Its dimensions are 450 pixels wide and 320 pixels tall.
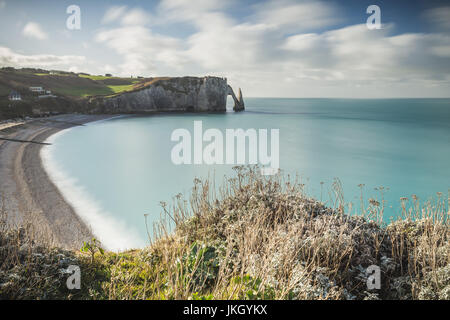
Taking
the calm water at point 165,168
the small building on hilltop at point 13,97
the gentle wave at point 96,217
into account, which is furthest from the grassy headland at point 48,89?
the gentle wave at point 96,217

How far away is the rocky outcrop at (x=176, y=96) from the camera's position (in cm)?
7125

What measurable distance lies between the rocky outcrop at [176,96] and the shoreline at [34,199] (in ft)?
139

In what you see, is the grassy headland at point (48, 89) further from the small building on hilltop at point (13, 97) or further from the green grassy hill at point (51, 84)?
the small building on hilltop at point (13, 97)

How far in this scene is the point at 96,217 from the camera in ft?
46.3

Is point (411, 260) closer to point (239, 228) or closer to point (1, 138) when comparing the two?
point (239, 228)

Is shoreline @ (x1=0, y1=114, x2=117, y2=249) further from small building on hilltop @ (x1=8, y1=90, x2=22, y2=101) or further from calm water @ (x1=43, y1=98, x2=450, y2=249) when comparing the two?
small building on hilltop @ (x1=8, y1=90, x2=22, y2=101)

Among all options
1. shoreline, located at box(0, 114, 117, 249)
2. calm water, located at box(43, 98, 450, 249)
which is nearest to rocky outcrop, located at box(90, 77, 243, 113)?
calm water, located at box(43, 98, 450, 249)

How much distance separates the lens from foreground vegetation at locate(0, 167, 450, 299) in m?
3.65

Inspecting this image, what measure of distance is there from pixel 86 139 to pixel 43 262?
3648 cm

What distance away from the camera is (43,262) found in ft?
15.1

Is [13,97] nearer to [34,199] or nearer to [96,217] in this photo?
[34,199]

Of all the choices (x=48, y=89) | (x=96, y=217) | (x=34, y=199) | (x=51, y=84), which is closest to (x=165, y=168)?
(x=96, y=217)

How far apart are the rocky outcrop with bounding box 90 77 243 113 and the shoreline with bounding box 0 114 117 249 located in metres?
42.5

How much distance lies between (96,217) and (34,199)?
11.9 feet
